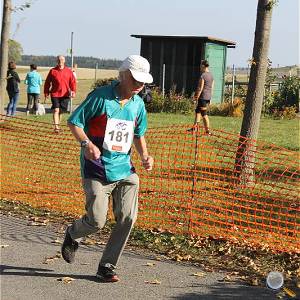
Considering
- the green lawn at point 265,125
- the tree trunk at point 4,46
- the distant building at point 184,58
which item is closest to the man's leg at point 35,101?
the green lawn at point 265,125

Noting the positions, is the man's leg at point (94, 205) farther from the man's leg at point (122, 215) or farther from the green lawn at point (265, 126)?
the green lawn at point (265, 126)

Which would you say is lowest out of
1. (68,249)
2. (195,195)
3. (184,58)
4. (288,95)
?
(68,249)

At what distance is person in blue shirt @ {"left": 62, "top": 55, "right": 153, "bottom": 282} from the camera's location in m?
5.31

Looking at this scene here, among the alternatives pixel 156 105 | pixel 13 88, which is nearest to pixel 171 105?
pixel 156 105

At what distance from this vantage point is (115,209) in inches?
220

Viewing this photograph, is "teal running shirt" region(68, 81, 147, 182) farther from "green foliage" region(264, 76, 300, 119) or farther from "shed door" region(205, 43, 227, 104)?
"shed door" region(205, 43, 227, 104)

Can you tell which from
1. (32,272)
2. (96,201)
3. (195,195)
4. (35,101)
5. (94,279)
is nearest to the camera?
(96,201)

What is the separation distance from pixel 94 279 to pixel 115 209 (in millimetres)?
585

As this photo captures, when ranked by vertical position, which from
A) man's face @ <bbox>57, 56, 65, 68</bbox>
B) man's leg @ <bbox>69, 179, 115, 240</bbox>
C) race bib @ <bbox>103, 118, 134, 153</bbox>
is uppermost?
man's face @ <bbox>57, 56, 65, 68</bbox>

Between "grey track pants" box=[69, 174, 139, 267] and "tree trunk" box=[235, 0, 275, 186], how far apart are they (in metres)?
3.20

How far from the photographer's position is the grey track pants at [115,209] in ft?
17.7

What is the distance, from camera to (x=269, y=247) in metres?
6.59

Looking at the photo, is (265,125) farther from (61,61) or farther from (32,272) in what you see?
(32,272)

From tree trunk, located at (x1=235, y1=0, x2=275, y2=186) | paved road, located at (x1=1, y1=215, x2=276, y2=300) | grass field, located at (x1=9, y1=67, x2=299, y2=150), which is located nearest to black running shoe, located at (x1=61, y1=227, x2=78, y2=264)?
paved road, located at (x1=1, y1=215, x2=276, y2=300)
